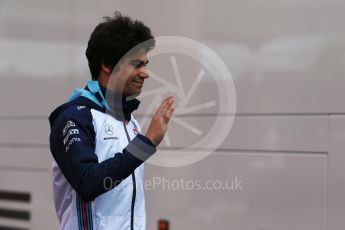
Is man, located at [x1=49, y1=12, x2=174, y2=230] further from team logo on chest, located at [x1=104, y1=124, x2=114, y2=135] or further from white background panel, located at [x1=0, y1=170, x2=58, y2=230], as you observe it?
white background panel, located at [x1=0, y1=170, x2=58, y2=230]

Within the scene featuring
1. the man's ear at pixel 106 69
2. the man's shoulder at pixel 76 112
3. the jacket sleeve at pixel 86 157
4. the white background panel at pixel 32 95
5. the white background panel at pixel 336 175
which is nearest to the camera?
the jacket sleeve at pixel 86 157

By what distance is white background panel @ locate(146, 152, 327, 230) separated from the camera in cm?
246

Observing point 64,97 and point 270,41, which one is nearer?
point 270,41

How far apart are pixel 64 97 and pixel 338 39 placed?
65.7 inches

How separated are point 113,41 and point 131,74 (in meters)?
0.11

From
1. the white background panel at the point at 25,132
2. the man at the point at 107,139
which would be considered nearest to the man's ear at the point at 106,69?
the man at the point at 107,139

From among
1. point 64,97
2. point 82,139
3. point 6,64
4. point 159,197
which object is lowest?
point 159,197

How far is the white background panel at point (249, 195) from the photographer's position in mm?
2463

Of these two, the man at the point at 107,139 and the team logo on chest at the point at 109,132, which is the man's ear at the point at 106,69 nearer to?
the man at the point at 107,139

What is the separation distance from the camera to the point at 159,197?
2.95m

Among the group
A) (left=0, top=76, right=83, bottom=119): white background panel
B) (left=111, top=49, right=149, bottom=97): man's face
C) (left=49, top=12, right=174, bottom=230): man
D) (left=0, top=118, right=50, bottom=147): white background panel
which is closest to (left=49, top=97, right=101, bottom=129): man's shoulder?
(left=49, top=12, right=174, bottom=230): man

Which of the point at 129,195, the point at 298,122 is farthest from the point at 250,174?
the point at 129,195

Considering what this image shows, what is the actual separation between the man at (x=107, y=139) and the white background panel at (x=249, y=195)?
919 mm

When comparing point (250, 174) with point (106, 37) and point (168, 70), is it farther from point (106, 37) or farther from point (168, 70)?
point (106, 37)
